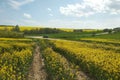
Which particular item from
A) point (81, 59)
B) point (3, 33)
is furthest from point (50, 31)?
point (81, 59)

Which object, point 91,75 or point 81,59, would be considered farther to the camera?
point 81,59

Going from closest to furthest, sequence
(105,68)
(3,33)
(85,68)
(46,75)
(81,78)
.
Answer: (105,68)
(81,78)
(46,75)
(85,68)
(3,33)

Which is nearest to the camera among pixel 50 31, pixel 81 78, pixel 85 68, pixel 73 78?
pixel 73 78

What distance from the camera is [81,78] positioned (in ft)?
71.5

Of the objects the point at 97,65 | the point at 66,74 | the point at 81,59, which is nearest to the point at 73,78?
the point at 66,74

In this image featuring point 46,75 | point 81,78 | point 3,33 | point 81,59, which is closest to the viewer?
point 81,78

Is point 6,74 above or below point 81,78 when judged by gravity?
above

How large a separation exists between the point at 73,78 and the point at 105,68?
3059mm

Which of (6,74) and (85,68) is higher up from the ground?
(6,74)

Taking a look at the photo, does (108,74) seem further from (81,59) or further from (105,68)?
(81,59)

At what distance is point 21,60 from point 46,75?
2.77 m

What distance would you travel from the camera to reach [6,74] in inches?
593

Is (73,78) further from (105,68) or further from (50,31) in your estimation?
(50,31)

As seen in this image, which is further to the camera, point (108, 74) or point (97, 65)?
point (97, 65)
